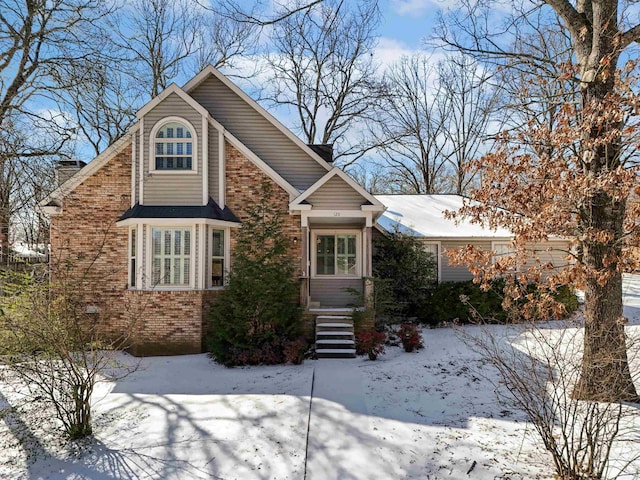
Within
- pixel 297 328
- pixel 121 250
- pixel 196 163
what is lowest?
pixel 297 328

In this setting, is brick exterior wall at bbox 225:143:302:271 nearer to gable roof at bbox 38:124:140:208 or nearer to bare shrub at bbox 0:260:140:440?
→ gable roof at bbox 38:124:140:208

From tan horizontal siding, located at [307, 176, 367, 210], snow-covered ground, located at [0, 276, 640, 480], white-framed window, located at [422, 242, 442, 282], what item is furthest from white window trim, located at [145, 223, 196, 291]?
white-framed window, located at [422, 242, 442, 282]

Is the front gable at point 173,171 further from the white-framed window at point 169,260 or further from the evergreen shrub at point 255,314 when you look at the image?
the evergreen shrub at point 255,314

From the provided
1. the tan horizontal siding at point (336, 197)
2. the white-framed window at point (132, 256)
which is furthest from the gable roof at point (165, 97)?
the tan horizontal siding at point (336, 197)

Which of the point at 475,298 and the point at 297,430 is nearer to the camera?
the point at 297,430

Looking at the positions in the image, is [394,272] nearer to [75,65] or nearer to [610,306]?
[610,306]

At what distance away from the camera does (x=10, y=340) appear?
19.2 feet

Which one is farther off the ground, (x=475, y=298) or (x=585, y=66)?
(x=585, y=66)

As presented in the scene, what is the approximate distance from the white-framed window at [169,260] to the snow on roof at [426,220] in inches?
286

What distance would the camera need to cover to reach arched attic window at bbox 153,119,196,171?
11.2 metres

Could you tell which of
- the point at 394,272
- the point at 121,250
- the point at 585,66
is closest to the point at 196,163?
the point at 121,250

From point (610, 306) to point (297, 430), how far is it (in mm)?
5234

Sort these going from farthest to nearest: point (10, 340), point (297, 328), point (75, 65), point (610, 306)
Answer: point (297, 328) → point (75, 65) → point (610, 306) → point (10, 340)

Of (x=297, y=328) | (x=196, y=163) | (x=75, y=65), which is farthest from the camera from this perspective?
(x=196, y=163)
